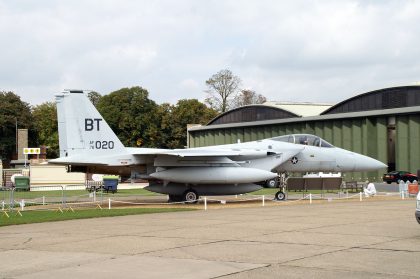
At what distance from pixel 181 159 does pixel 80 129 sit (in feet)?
15.2

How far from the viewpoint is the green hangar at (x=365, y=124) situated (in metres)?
54.2

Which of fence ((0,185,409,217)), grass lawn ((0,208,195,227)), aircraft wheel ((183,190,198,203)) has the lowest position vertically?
fence ((0,185,409,217))

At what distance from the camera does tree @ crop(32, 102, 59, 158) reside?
9795cm

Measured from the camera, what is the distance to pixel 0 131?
9375cm

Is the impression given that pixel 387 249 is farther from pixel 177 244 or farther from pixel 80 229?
pixel 80 229

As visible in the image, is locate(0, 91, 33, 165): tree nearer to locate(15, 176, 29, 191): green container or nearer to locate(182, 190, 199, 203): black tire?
locate(15, 176, 29, 191): green container

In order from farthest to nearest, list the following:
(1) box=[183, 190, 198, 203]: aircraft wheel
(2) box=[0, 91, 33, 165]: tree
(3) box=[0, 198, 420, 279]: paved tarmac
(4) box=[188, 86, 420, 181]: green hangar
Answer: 1. (2) box=[0, 91, 33, 165]: tree
2. (4) box=[188, 86, 420, 181]: green hangar
3. (1) box=[183, 190, 198, 203]: aircraft wheel
4. (3) box=[0, 198, 420, 279]: paved tarmac

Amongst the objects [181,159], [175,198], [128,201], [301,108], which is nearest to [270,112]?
[301,108]

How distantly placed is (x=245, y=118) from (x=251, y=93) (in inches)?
1351

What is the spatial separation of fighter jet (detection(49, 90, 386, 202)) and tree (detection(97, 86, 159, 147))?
201 ft

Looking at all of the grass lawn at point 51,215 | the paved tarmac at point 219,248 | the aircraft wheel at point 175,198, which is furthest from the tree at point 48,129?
the paved tarmac at point 219,248

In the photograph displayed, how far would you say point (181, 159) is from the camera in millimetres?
26469

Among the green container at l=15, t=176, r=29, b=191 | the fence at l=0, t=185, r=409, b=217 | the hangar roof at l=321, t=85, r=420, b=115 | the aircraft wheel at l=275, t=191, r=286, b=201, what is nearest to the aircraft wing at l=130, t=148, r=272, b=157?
the fence at l=0, t=185, r=409, b=217

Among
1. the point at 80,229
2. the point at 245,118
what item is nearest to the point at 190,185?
the point at 80,229
